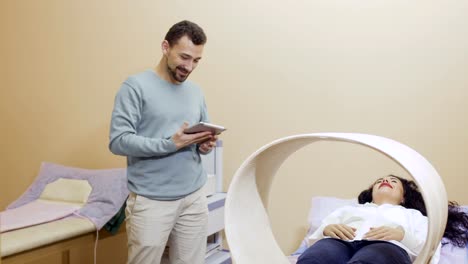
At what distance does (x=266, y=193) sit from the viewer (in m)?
1.72

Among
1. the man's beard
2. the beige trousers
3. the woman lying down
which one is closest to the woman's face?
the woman lying down

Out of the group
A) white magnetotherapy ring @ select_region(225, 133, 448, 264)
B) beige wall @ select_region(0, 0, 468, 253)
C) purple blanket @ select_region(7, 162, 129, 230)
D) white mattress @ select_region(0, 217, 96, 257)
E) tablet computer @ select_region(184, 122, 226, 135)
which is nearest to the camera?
white magnetotherapy ring @ select_region(225, 133, 448, 264)

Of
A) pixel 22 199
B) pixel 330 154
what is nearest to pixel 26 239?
pixel 22 199

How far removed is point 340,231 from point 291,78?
101 cm

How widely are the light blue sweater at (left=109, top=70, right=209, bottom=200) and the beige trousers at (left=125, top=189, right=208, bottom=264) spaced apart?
0.04 m

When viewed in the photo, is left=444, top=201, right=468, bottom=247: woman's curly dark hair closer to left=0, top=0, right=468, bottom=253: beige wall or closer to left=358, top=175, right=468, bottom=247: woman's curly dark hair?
left=358, top=175, right=468, bottom=247: woman's curly dark hair

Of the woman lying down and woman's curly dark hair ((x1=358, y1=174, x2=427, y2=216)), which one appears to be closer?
the woman lying down

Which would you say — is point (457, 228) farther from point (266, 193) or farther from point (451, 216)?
point (266, 193)

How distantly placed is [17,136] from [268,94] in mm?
1919

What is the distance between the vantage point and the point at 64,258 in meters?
2.26

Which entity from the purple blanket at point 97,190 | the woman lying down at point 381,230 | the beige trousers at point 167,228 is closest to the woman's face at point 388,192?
the woman lying down at point 381,230

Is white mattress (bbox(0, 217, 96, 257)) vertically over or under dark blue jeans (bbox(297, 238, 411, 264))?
under

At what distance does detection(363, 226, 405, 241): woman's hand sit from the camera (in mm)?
1668

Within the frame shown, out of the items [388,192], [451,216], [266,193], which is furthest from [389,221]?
[266,193]
